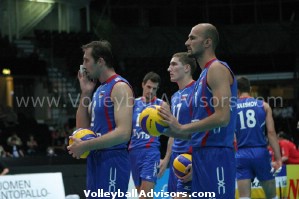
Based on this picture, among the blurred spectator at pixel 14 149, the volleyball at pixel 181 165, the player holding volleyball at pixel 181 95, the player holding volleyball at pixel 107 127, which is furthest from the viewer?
the blurred spectator at pixel 14 149

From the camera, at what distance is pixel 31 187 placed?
10367 millimetres

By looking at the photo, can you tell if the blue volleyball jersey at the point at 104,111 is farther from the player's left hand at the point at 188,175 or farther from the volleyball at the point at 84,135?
the player's left hand at the point at 188,175

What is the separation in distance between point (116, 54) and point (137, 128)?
41.0ft

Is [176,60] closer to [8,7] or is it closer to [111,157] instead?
[111,157]

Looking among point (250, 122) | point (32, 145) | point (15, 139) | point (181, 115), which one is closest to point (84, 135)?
point (181, 115)

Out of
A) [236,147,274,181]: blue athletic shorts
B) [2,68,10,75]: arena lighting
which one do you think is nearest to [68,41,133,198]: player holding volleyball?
[236,147,274,181]: blue athletic shorts

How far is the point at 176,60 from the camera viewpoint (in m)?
8.48

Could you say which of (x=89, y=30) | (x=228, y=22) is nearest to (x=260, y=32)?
(x=228, y=22)

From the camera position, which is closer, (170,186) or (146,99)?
(170,186)

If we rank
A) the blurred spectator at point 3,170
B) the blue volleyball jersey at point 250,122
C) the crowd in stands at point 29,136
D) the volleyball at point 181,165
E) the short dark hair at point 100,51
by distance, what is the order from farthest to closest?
the crowd in stands at point 29,136 → the blurred spectator at point 3,170 → the blue volleyball jersey at point 250,122 → the volleyball at point 181,165 → the short dark hair at point 100,51

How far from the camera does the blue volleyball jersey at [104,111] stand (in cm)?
572

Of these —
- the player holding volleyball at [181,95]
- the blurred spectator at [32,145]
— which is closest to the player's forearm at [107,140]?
the player holding volleyball at [181,95]

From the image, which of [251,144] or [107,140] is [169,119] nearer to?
[107,140]

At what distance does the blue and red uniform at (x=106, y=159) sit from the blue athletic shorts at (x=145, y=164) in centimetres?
445
